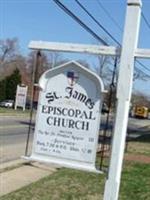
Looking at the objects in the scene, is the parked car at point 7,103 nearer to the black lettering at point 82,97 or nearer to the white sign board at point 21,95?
the white sign board at point 21,95

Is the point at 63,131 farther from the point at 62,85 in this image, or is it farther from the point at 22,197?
the point at 22,197

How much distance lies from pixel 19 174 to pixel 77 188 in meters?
Answer: 1.86

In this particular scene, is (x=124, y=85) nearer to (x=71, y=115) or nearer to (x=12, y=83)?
(x=71, y=115)

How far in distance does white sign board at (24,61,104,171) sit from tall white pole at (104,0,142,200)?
0.46m

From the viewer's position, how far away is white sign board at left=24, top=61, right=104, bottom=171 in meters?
6.61

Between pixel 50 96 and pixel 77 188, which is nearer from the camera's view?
pixel 50 96

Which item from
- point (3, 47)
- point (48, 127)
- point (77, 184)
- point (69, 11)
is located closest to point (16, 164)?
point (77, 184)

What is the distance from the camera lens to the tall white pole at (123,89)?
6148 mm

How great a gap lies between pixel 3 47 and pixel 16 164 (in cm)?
8963

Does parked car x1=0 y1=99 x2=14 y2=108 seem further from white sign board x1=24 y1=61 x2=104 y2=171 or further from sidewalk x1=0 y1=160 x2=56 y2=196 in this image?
white sign board x1=24 y1=61 x2=104 y2=171

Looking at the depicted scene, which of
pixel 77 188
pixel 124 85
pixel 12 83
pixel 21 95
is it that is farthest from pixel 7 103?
pixel 124 85

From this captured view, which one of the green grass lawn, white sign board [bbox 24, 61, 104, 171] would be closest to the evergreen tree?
the green grass lawn

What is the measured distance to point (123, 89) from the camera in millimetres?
6188

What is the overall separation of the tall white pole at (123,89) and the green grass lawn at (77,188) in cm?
320
